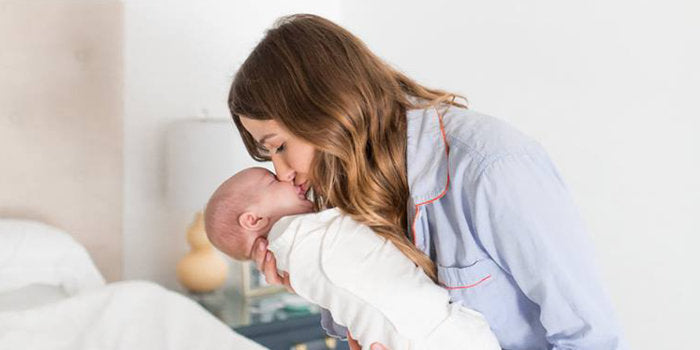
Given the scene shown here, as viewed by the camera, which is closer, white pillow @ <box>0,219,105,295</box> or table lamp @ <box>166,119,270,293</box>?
white pillow @ <box>0,219,105,295</box>

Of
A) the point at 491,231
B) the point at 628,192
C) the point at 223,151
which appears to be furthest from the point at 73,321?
the point at 628,192

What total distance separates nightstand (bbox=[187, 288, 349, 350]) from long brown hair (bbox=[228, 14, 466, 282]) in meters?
1.20

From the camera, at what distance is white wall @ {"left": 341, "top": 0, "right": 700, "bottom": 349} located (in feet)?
5.64

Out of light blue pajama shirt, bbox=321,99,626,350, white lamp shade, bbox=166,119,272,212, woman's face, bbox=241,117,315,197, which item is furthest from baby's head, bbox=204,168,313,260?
white lamp shade, bbox=166,119,272,212

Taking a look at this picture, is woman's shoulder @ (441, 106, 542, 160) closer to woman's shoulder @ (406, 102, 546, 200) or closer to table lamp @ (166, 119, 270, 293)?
woman's shoulder @ (406, 102, 546, 200)

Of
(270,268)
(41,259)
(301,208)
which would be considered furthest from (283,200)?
(41,259)

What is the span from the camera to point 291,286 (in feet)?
4.20

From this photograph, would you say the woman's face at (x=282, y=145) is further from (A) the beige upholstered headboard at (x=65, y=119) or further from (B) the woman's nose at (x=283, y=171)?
(A) the beige upholstered headboard at (x=65, y=119)

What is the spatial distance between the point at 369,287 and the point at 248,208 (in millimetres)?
349

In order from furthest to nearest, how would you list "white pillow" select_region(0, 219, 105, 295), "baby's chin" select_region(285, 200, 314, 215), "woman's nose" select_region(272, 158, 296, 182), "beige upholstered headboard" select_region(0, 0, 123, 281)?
"beige upholstered headboard" select_region(0, 0, 123, 281) → "white pillow" select_region(0, 219, 105, 295) → "baby's chin" select_region(285, 200, 314, 215) → "woman's nose" select_region(272, 158, 296, 182)

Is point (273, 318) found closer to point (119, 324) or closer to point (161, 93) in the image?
point (119, 324)

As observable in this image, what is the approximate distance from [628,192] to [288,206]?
943 mm

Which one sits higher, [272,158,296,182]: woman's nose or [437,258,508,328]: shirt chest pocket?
[272,158,296,182]: woman's nose

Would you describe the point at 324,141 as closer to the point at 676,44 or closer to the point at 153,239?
the point at 676,44
